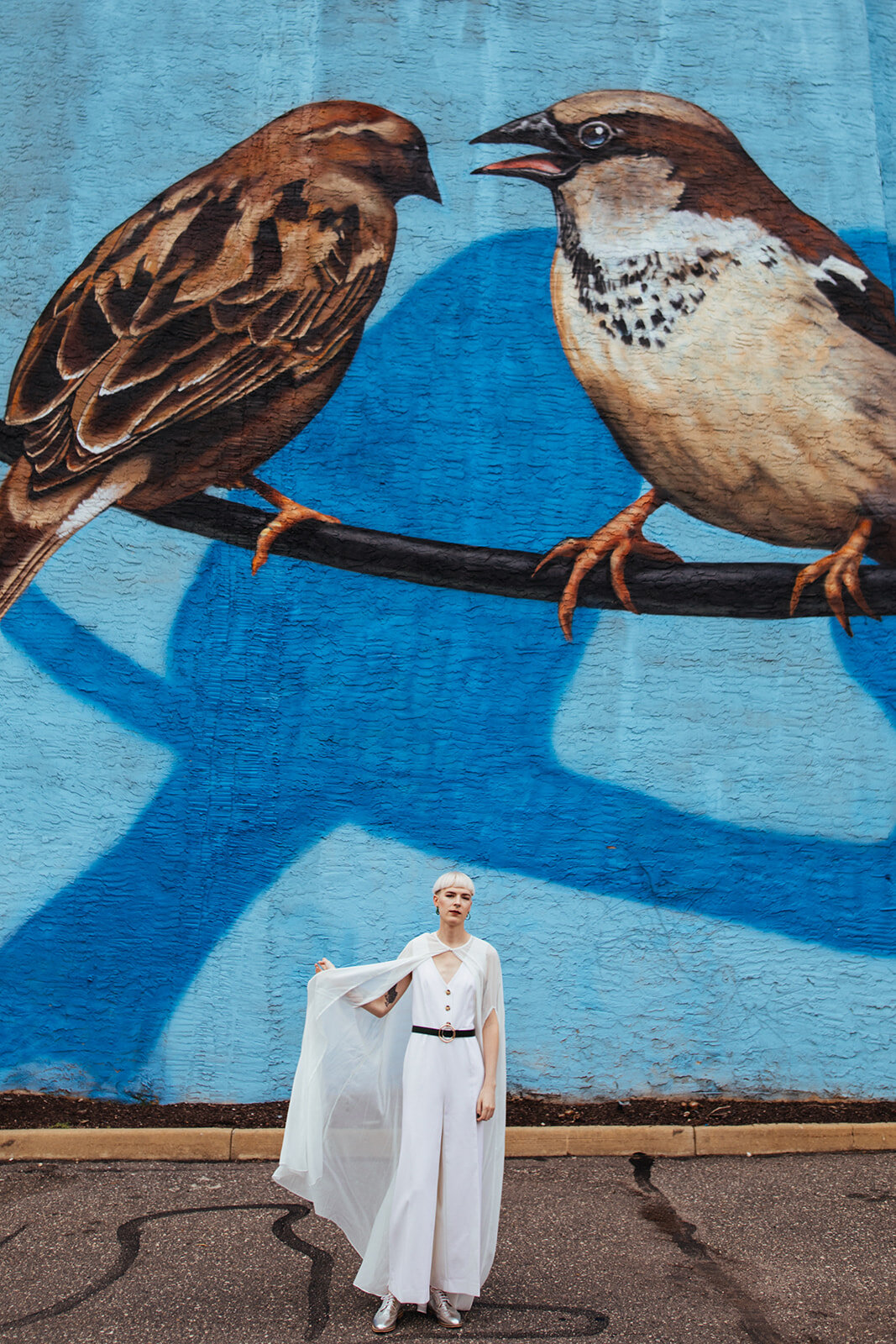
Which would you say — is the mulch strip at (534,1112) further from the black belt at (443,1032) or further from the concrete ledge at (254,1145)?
the black belt at (443,1032)

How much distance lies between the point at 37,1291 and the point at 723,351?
6723 mm

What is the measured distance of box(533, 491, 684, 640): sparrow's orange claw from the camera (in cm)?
698

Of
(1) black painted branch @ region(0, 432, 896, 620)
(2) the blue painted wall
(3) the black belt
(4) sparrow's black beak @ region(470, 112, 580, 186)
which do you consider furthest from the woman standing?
(4) sparrow's black beak @ region(470, 112, 580, 186)

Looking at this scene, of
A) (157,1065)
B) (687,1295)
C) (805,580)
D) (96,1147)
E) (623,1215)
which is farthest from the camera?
(805,580)

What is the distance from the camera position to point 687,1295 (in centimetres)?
396

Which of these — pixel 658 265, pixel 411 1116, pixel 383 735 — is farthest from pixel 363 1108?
pixel 658 265

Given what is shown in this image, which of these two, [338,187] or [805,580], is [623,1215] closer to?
[805,580]

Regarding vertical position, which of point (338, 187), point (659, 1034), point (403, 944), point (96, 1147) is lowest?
point (96, 1147)

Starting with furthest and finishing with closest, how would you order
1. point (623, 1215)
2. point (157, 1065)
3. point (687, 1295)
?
1. point (157, 1065)
2. point (623, 1215)
3. point (687, 1295)

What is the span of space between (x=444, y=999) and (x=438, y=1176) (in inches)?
25.0

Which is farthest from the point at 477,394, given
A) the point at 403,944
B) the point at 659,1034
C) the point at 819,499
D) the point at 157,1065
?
the point at 157,1065

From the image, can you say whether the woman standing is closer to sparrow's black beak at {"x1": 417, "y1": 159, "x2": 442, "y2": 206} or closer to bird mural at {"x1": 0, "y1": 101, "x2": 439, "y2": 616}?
bird mural at {"x1": 0, "y1": 101, "x2": 439, "y2": 616}

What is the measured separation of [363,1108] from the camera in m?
4.06

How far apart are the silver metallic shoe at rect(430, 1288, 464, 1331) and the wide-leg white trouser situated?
0.04 meters
